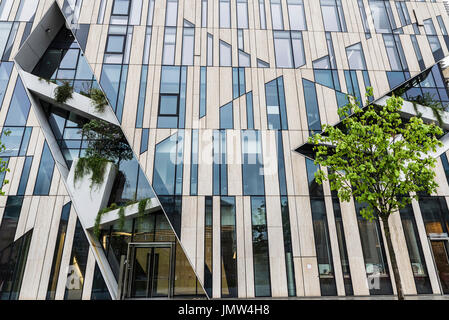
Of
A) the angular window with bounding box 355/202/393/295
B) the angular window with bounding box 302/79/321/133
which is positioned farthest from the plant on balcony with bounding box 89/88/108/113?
the angular window with bounding box 355/202/393/295

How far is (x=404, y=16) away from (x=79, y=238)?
76.9 feet

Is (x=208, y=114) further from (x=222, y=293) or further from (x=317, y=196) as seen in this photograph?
(x=222, y=293)

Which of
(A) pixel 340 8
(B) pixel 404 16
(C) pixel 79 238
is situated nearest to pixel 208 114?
(C) pixel 79 238

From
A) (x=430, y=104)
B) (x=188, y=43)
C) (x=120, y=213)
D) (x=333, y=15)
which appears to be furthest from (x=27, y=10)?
(x=430, y=104)

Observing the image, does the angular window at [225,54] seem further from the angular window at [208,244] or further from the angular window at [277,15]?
the angular window at [208,244]

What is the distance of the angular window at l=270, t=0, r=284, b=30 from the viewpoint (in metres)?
16.2

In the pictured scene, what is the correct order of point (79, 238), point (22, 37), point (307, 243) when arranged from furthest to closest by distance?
Answer: point (22, 37) < point (79, 238) < point (307, 243)

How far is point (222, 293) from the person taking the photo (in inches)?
466

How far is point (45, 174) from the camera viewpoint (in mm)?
14258

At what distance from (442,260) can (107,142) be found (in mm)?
18526

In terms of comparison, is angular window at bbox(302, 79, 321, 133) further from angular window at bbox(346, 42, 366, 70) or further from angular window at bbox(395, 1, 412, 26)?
angular window at bbox(395, 1, 412, 26)

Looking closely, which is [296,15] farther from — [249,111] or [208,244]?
[208,244]

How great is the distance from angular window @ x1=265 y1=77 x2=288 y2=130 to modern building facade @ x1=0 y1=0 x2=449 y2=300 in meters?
0.08

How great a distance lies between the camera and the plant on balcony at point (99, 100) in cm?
1497
